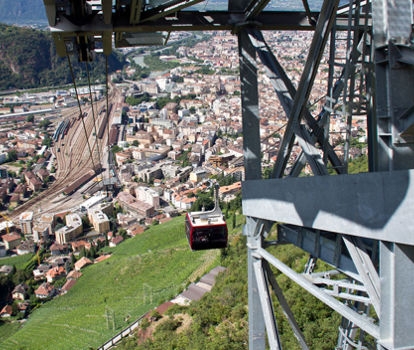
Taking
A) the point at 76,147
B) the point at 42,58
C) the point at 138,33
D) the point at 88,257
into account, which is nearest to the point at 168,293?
the point at 88,257

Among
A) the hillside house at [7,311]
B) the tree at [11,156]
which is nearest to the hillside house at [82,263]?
the hillside house at [7,311]

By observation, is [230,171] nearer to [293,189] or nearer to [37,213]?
[37,213]

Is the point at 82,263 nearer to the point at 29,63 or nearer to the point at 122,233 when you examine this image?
the point at 122,233

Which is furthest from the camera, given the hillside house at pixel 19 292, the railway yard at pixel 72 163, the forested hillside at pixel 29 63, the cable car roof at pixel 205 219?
the forested hillside at pixel 29 63

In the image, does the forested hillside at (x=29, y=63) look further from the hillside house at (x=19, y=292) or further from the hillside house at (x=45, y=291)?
the hillside house at (x=45, y=291)

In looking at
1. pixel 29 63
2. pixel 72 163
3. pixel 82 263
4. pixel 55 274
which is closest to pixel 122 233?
pixel 82 263

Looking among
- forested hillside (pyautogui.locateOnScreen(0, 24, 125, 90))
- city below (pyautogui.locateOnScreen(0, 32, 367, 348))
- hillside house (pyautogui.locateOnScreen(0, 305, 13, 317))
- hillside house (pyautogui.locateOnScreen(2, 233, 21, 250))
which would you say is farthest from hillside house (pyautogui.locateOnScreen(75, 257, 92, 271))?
forested hillside (pyautogui.locateOnScreen(0, 24, 125, 90))

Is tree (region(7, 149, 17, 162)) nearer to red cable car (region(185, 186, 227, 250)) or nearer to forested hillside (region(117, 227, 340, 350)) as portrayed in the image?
forested hillside (region(117, 227, 340, 350))
